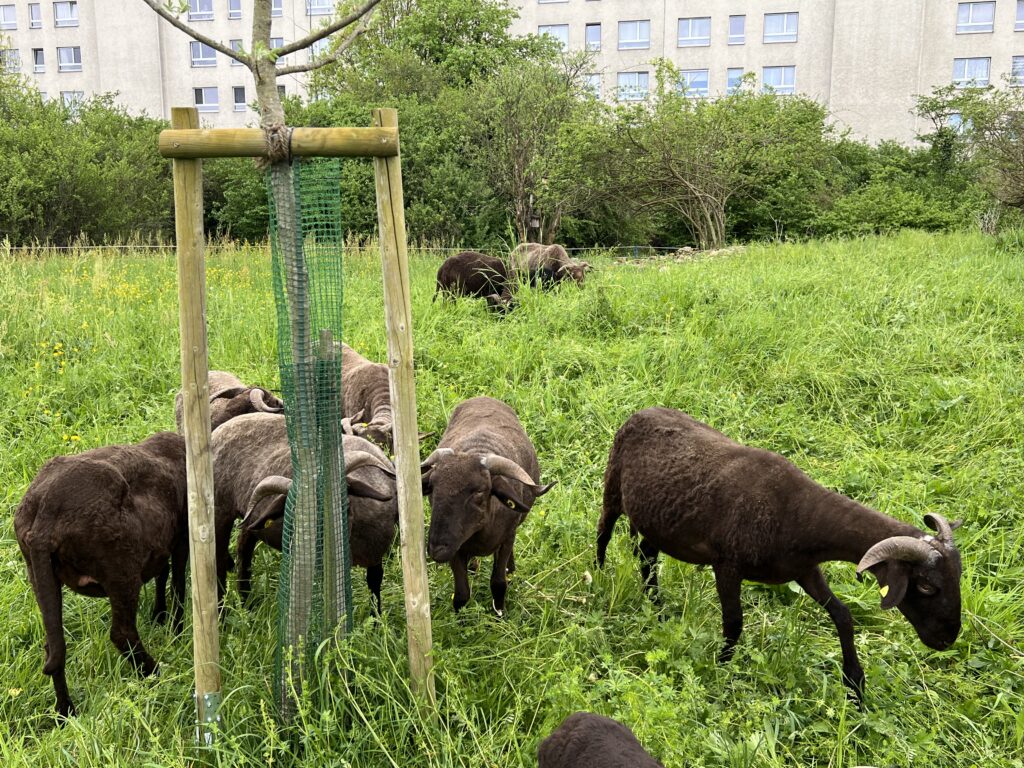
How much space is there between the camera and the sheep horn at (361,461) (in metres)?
4.49

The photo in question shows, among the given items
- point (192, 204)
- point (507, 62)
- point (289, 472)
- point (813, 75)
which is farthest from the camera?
point (813, 75)

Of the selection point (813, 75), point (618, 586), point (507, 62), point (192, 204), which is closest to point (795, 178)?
point (507, 62)

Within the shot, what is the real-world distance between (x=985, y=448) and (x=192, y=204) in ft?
20.8

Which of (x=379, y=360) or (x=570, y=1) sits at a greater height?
(x=570, y=1)

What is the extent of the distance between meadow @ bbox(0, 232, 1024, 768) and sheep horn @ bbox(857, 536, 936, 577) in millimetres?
739

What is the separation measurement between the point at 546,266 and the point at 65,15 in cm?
4624

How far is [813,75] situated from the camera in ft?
135

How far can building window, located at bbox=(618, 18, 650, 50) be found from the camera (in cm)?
4366

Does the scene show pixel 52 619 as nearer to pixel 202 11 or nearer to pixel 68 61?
pixel 202 11

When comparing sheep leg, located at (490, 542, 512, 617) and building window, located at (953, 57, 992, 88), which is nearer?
sheep leg, located at (490, 542, 512, 617)

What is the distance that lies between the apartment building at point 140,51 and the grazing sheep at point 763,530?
144 ft

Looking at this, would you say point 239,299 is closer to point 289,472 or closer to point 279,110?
point 289,472

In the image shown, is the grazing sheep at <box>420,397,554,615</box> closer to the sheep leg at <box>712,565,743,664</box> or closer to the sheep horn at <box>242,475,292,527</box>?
the sheep horn at <box>242,475,292,527</box>

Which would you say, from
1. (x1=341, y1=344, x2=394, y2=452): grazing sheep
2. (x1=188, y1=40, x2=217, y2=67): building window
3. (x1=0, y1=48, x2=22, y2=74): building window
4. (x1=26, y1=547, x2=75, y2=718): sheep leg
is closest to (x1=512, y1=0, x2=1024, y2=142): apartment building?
(x1=188, y1=40, x2=217, y2=67): building window
